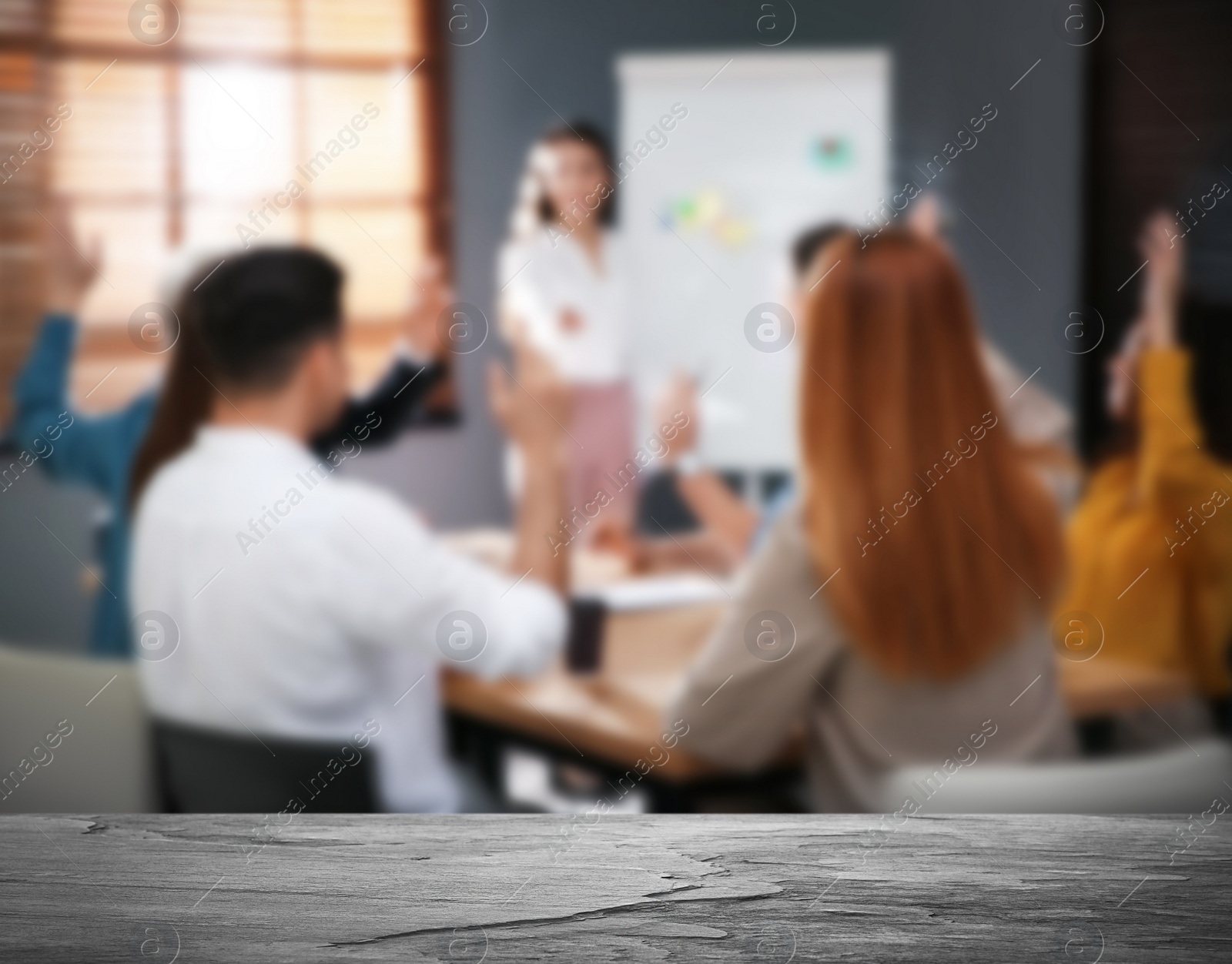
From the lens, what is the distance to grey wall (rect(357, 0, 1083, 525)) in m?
1.62

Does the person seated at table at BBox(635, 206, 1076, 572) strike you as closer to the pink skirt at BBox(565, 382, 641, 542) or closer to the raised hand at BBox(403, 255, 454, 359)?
the pink skirt at BBox(565, 382, 641, 542)

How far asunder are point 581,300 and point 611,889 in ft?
2.41

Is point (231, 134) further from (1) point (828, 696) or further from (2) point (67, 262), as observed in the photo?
(1) point (828, 696)

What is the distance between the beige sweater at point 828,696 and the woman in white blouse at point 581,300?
21cm

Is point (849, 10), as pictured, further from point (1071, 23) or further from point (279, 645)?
point (279, 645)

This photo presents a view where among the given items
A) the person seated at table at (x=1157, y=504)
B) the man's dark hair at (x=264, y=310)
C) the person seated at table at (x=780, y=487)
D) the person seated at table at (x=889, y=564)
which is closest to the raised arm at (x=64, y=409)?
the man's dark hair at (x=264, y=310)

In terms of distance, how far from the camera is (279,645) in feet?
5.48

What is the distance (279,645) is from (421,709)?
0.66 ft

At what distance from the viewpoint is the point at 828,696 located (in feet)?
5.19

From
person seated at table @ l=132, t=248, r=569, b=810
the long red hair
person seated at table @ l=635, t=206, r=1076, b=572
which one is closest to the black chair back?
person seated at table @ l=132, t=248, r=569, b=810

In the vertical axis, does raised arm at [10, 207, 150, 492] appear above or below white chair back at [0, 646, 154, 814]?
above

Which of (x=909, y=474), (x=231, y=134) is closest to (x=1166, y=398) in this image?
(x=909, y=474)

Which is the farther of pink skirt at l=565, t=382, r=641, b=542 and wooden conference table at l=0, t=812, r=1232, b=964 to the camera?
pink skirt at l=565, t=382, r=641, b=542

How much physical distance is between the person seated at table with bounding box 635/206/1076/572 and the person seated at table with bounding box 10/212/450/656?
1.05 ft
